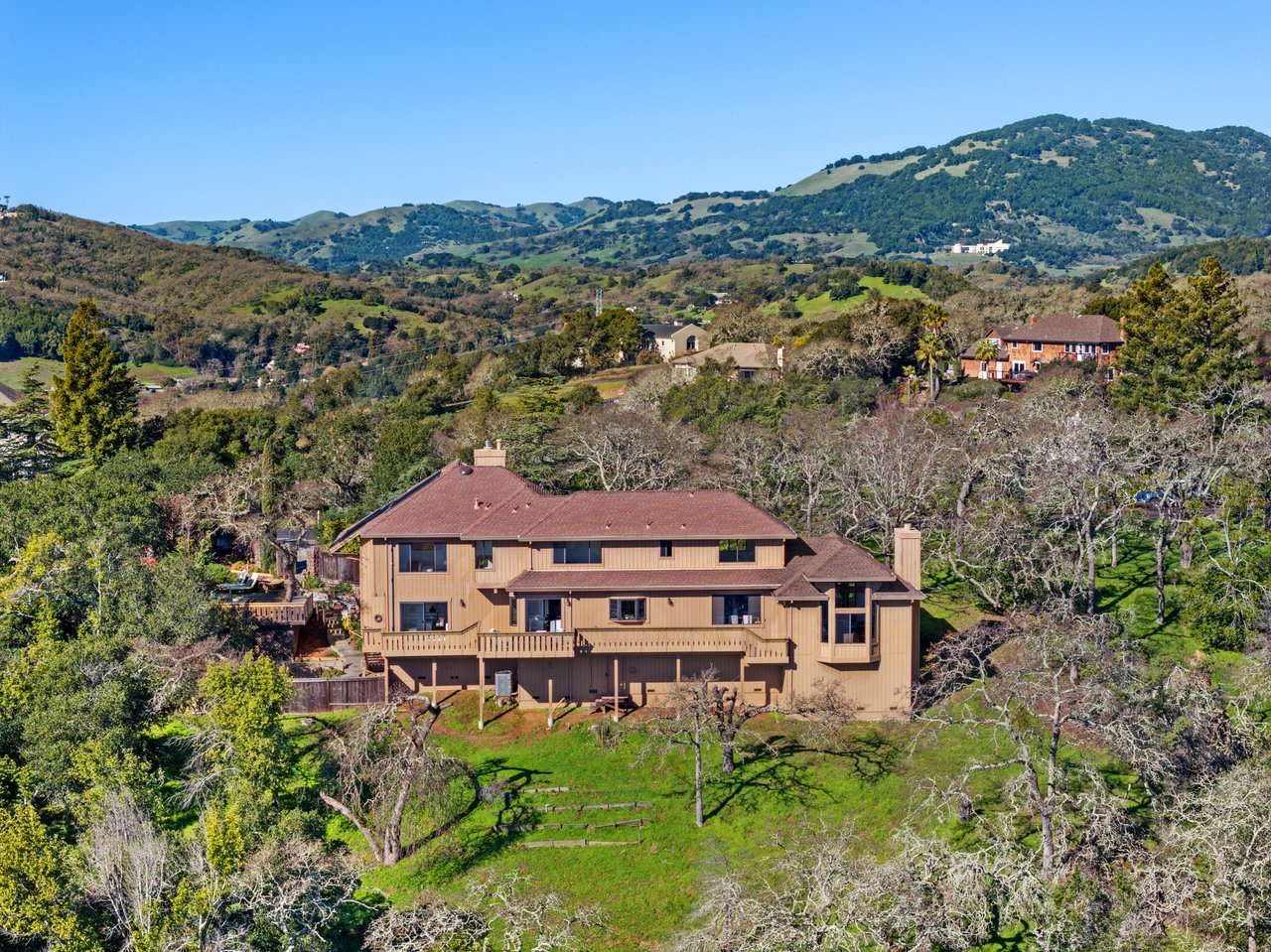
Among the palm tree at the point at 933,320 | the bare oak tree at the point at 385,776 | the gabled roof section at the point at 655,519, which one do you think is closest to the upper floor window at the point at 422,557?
the gabled roof section at the point at 655,519

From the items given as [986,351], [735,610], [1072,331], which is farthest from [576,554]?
[1072,331]

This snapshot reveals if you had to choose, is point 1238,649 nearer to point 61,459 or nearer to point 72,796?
point 72,796

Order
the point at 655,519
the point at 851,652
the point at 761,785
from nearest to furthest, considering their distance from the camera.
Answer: the point at 761,785
the point at 851,652
the point at 655,519

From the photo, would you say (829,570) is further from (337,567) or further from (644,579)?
(337,567)

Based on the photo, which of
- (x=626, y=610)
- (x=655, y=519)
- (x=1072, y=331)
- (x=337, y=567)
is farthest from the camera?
(x=1072, y=331)

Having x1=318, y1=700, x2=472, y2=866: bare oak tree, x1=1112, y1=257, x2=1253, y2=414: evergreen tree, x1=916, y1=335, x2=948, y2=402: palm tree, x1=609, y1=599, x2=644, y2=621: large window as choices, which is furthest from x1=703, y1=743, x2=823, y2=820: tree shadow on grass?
x1=916, y1=335, x2=948, y2=402: palm tree

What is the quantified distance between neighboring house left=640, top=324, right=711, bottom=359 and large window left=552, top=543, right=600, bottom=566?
2814 inches

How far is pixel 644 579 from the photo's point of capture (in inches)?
1411

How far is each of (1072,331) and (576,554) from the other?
56.8 metres

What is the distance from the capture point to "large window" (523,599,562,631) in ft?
117

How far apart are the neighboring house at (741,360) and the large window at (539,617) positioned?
46836mm

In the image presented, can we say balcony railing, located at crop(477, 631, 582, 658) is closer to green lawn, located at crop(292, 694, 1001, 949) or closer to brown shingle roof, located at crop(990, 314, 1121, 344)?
green lawn, located at crop(292, 694, 1001, 949)

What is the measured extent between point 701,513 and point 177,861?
16.9 meters

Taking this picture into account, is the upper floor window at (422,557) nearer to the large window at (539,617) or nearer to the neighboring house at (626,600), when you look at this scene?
the neighboring house at (626,600)
